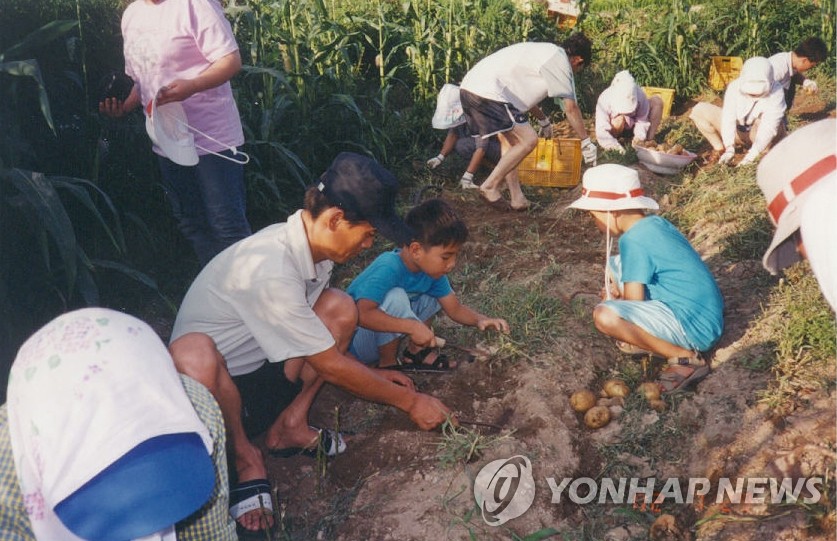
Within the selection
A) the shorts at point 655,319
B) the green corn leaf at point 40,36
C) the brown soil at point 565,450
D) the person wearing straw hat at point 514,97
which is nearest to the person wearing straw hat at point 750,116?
the person wearing straw hat at point 514,97

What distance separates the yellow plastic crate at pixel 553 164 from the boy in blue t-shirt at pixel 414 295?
7.55 feet

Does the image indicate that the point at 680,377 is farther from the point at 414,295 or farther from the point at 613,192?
the point at 414,295

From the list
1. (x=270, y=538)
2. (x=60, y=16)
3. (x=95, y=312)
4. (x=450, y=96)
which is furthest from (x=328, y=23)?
(x=95, y=312)

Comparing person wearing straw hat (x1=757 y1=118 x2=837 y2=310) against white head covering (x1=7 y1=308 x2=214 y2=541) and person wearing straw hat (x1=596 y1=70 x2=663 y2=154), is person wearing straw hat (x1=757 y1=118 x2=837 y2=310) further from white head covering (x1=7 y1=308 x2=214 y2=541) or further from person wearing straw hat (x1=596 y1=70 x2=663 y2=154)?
person wearing straw hat (x1=596 y1=70 x2=663 y2=154)

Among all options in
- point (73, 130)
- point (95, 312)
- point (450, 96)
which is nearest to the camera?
point (95, 312)

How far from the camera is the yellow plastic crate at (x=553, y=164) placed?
5.27 m

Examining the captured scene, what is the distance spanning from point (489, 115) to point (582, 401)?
2.67 metres

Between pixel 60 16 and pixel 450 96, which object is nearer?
pixel 60 16

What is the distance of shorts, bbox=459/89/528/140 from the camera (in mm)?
5012

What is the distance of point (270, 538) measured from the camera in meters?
2.35

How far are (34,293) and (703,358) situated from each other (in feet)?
8.66

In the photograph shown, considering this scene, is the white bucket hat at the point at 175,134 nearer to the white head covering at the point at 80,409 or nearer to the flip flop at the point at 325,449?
the flip flop at the point at 325,449

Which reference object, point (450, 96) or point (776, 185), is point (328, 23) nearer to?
point (450, 96)

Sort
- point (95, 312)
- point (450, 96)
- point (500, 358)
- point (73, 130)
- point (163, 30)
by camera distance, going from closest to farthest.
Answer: point (95, 312), point (163, 30), point (500, 358), point (73, 130), point (450, 96)
